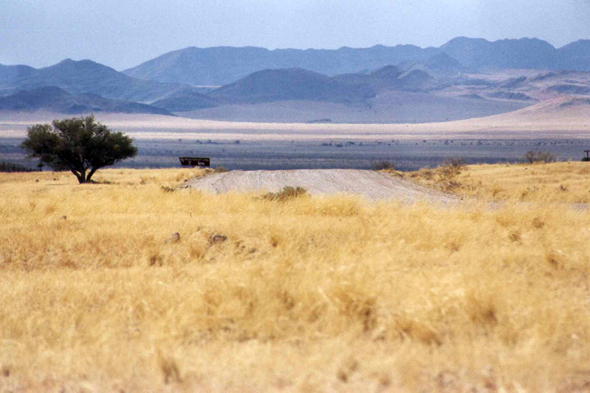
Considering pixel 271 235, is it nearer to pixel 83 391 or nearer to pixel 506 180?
pixel 83 391

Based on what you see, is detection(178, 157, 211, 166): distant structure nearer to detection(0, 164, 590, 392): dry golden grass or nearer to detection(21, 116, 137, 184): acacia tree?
detection(21, 116, 137, 184): acacia tree

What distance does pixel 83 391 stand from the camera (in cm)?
462

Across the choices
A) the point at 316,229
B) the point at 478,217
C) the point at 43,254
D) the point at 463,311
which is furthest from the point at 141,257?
the point at 478,217

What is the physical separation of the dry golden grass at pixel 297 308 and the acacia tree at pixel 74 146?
123ft

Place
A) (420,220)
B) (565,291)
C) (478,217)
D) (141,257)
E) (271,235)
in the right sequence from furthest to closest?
(478,217) → (420,220) → (271,235) → (141,257) → (565,291)

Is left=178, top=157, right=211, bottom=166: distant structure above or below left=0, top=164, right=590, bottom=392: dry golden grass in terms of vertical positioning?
above

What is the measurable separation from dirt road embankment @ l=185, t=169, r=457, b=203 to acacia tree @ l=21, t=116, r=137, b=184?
50.9 ft

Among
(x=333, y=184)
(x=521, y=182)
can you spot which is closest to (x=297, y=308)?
(x=333, y=184)

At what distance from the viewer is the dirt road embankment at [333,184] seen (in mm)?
25984

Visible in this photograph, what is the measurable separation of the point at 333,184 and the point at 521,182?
1031cm

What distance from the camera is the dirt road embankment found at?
2598cm

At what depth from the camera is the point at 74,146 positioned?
149 ft

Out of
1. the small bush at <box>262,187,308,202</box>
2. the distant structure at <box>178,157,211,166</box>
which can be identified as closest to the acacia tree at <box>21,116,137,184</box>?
the distant structure at <box>178,157,211,166</box>

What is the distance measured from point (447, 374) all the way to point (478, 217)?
7898 mm
